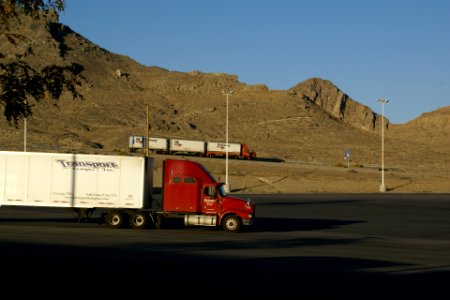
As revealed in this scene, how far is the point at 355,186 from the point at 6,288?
240 ft

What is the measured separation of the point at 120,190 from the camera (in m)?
32.2

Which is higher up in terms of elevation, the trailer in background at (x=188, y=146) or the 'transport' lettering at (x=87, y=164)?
the trailer in background at (x=188, y=146)

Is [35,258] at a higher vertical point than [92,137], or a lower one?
lower

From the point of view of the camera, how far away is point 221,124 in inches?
6683

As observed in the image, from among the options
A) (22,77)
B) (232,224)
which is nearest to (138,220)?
(232,224)

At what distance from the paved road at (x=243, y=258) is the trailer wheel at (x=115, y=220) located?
0.84 m

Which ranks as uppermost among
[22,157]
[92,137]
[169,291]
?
[92,137]

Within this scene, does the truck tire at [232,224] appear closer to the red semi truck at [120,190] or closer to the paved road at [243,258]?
the red semi truck at [120,190]

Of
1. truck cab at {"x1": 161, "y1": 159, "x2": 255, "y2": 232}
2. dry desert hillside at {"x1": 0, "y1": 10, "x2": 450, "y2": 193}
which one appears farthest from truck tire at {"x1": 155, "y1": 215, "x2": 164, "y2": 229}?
dry desert hillside at {"x1": 0, "y1": 10, "x2": 450, "y2": 193}

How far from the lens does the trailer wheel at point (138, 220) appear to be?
104 feet

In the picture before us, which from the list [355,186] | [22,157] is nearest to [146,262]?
[22,157]

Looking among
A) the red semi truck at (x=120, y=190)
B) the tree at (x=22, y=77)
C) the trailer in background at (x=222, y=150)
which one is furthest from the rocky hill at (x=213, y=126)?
A: the tree at (x=22, y=77)

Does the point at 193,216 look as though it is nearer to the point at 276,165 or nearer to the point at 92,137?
the point at 276,165

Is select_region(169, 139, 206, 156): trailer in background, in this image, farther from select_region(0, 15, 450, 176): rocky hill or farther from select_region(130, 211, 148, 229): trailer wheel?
select_region(130, 211, 148, 229): trailer wheel
